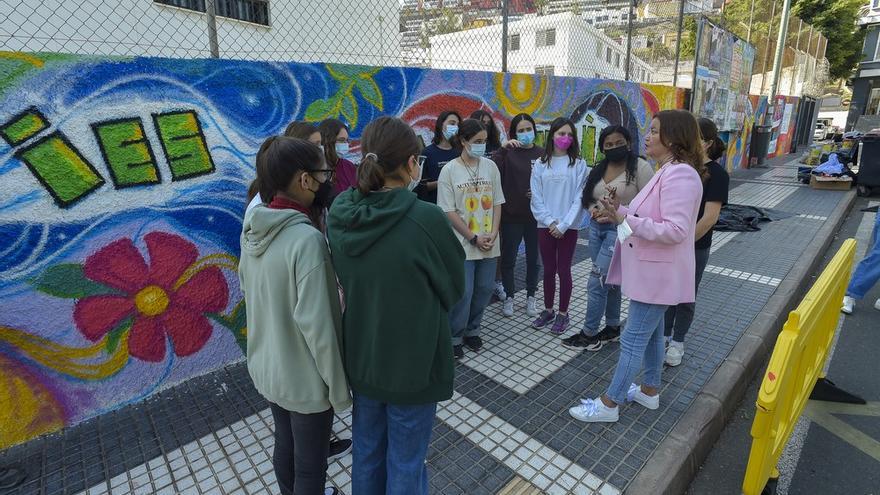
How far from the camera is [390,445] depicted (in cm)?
183

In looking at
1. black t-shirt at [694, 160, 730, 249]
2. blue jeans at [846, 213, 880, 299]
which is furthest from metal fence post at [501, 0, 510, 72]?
blue jeans at [846, 213, 880, 299]

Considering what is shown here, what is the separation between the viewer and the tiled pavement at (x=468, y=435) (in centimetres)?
244

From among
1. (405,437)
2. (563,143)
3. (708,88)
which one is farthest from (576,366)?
(708,88)

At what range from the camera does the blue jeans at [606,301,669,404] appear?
2637 millimetres

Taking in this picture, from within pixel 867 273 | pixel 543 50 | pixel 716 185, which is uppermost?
pixel 543 50

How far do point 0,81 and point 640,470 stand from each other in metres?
3.85

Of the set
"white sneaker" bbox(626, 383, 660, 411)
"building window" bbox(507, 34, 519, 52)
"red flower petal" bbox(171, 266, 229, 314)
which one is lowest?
"white sneaker" bbox(626, 383, 660, 411)

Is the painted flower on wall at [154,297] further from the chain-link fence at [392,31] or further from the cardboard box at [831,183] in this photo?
the cardboard box at [831,183]

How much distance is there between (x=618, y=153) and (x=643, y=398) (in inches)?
63.7

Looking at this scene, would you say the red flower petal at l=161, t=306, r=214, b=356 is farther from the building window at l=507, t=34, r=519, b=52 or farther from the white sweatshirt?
the building window at l=507, t=34, r=519, b=52

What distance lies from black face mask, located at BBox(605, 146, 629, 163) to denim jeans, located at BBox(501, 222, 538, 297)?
41.0 inches

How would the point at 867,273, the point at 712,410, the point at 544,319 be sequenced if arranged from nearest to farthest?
the point at 712,410 < the point at 544,319 < the point at 867,273

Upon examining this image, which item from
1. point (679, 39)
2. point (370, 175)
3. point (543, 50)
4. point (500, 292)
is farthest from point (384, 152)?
point (679, 39)

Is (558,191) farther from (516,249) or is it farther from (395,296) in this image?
(395,296)
